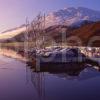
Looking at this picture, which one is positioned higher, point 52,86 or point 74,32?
point 74,32

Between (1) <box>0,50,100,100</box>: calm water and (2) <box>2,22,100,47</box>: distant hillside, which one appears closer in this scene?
(1) <box>0,50,100,100</box>: calm water

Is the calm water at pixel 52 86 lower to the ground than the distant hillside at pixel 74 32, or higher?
lower

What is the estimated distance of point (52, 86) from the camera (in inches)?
328

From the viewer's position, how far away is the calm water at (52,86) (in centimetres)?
705

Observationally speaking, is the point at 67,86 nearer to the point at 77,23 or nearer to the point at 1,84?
the point at 1,84

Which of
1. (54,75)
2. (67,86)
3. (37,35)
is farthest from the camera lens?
(37,35)

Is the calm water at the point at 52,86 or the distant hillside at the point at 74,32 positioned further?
the distant hillside at the point at 74,32

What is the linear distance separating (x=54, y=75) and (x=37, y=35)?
417 inches

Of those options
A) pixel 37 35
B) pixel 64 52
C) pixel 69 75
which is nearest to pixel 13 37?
pixel 37 35

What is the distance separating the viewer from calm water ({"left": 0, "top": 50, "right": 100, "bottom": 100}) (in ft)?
23.1

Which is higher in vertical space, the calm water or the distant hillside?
the distant hillside

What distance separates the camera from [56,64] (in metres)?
12.6

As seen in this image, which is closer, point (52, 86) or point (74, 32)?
point (52, 86)

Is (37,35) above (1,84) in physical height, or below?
above
